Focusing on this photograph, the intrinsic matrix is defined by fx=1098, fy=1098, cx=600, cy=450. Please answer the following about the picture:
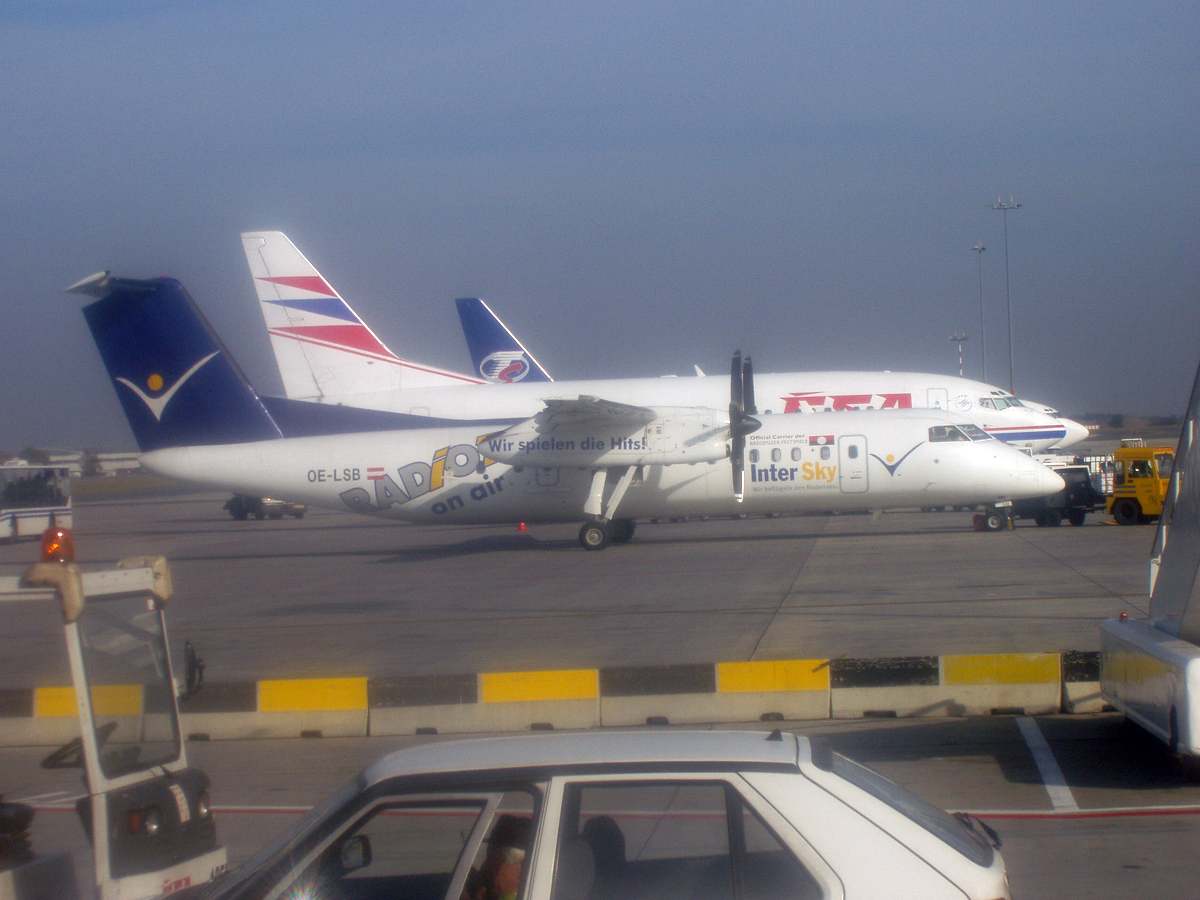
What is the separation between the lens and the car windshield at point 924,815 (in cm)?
347

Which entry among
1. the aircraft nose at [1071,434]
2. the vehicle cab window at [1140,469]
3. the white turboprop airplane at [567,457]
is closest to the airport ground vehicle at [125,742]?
the white turboprop airplane at [567,457]

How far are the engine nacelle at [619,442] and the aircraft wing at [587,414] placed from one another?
6cm

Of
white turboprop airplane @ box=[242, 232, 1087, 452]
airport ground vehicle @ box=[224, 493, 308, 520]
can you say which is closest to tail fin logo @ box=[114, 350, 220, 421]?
white turboprop airplane @ box=[242, 232, 1087, 452]

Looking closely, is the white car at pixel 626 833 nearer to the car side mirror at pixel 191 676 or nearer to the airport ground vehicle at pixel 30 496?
the car side mirror at pixel 191 676

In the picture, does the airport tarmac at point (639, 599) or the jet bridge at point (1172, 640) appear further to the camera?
the airport tarmac at point (639, 599)

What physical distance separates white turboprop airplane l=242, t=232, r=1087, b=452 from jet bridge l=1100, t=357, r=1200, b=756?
2129cm

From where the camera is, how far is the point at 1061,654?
9.36 meters

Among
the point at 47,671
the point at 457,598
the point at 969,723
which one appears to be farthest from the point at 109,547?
the point at 969,723

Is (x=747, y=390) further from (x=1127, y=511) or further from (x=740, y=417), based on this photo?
(x=1127, y=511)

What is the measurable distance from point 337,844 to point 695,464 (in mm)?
21036

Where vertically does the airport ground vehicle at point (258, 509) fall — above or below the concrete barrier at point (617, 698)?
above

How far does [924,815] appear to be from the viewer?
11.8 ft

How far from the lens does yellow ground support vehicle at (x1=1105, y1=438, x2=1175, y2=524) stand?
88.3 ft

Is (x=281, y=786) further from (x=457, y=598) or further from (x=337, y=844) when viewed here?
(x=457, y=598)
